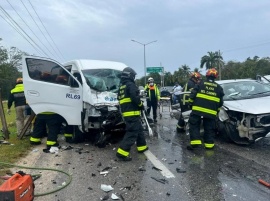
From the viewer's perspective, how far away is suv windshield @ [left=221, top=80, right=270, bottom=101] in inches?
311

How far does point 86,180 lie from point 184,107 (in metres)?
4.71

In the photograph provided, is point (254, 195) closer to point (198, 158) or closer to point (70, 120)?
point (198, 158)

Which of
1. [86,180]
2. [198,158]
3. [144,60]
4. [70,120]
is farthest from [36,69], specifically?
[144,60]

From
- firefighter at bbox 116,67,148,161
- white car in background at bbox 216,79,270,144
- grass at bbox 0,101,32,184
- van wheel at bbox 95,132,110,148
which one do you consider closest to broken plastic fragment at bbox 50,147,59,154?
grass at bbox 0,101,32,184

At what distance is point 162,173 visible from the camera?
5.29m

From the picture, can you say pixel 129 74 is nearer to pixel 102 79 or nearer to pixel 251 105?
pixel 102 79

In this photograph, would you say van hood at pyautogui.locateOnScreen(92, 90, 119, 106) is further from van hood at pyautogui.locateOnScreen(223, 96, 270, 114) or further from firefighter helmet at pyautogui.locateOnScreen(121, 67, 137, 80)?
van hood at pyautogui.locateOnScreen(223, 96, 270, 114)

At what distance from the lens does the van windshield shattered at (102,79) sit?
832 centimetres

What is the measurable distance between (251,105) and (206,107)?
1.05 meters

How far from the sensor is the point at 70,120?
787cm

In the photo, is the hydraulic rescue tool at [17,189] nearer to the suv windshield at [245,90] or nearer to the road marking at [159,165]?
the road marking at [159,165]

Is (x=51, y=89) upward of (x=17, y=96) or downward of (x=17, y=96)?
upward

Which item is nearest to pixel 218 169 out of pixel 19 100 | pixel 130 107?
pixel 130 107

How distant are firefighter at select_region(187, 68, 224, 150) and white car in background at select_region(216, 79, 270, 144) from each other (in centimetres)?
44
